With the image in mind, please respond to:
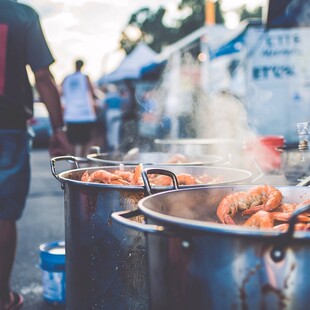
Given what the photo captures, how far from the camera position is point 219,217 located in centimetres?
193

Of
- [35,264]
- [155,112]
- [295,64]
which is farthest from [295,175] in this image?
[155,112]

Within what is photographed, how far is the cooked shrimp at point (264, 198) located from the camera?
1.96 m

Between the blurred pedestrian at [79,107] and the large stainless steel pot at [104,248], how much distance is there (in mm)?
6780

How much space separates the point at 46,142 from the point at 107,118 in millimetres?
7175

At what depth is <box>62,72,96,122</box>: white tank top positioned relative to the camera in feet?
29.9

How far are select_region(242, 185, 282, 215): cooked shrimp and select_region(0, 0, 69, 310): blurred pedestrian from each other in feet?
5.98

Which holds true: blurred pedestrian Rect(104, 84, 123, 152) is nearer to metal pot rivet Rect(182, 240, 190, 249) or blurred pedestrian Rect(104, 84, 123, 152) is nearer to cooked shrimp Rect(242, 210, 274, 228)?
cooked shrimp Rect(242, 210, 274, 228)

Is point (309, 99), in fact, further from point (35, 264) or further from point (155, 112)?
point (155, 112)

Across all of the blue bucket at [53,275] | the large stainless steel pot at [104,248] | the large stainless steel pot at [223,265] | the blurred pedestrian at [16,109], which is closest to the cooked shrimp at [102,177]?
the large stainless steel pot at [104,248]

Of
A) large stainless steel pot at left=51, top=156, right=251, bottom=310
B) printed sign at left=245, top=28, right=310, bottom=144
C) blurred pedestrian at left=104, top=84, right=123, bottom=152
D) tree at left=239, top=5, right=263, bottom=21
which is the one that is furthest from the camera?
tree at left=239, top=5, right=263, bottom=21

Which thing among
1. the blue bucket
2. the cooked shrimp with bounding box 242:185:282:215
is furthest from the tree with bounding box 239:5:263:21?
the cooked shrimp with bounding box 242:185:282:215

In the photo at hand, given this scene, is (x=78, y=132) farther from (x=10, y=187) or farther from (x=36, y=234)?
(x=10, y=187)

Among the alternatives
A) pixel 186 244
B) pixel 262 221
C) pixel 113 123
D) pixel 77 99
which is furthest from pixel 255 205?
pixel 113 123

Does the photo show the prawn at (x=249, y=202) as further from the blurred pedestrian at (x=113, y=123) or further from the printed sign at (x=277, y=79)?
the blurred pedestrian at (x=113, y=123)
